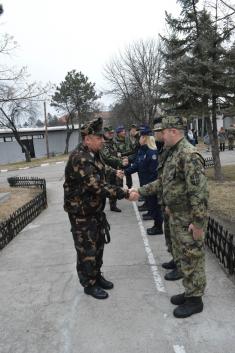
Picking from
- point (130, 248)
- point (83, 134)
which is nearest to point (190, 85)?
point (130, 248)

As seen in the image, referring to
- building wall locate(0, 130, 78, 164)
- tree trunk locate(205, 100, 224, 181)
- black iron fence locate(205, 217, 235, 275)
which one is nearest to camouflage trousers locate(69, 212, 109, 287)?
black iron fence locate(205, 217, 235, 275)

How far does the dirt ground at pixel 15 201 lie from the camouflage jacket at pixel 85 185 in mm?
5761

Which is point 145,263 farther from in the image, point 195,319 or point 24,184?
point 24,184

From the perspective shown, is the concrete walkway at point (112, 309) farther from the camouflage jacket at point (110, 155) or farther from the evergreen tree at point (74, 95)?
the evergreen tree at point (74, 95)

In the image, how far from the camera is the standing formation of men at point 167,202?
3.77 metres

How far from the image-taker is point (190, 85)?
1248 centimetres

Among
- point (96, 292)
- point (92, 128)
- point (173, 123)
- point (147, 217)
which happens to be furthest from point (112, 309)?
point (147, 217)

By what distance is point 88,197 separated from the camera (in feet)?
14.2

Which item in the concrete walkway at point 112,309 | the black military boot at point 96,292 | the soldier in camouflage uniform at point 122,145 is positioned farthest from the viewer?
the soldier in camouflage uniform at point 122,145

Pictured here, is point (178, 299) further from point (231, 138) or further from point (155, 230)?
point (231, 138)

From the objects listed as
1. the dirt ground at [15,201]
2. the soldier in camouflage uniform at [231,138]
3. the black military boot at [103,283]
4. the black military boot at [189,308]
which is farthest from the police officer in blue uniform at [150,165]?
the soldier in camouflage uniform at [231,138]

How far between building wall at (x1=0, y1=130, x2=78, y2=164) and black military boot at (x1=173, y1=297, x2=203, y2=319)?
42766mm

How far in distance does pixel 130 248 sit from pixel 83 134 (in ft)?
8.97

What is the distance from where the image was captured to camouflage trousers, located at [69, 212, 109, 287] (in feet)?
14.6
